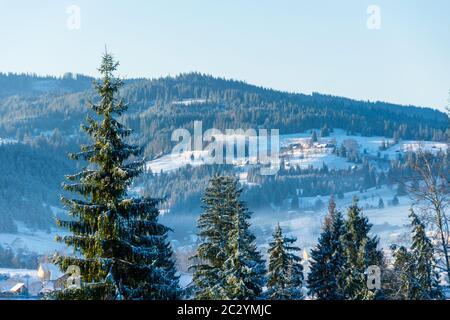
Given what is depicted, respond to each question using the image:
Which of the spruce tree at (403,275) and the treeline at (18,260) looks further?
the treeline at (18,260)

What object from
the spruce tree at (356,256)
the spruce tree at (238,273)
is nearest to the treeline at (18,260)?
the spruce tree at (356,256)

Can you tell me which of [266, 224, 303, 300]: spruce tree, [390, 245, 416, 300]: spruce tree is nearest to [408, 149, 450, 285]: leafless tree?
[390, 245, 416, 300]: spruce tree

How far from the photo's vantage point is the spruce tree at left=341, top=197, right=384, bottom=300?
101 feet

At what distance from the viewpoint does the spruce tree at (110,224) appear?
1697 cm

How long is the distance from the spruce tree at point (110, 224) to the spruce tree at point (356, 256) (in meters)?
14.7

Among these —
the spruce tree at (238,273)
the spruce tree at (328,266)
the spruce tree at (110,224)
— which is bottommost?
the spruce tree at (328,266)

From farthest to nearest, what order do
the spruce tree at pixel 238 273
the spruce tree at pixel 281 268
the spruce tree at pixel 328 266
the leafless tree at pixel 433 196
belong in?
the spruce tree at pixel 328 266 < the spruce tree at pixel 281 268 < the spruce tree at pixel 238 273 < the leafless tree at pixel 433 196

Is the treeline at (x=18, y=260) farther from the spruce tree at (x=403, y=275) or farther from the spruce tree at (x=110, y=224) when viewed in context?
the spruce tree at (x=110, y=224)

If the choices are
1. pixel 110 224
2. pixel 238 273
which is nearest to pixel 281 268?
pixel 238 273

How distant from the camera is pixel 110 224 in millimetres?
17078
